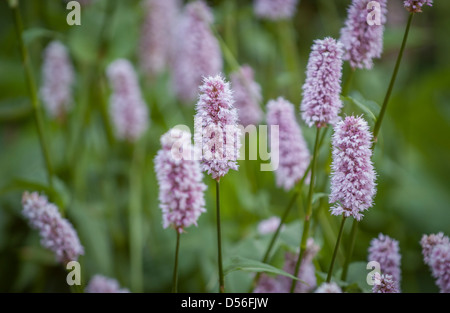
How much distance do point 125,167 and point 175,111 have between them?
6.6 inches

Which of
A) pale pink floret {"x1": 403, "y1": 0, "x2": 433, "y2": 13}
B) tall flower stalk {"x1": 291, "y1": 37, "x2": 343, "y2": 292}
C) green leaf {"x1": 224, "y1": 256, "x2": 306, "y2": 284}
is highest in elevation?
pale pink floret {"x1": 403, "y1": 0, "x2": 433, "y2": 13}

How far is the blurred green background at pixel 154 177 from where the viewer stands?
83cm

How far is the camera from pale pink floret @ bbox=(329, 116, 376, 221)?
43 centimetres

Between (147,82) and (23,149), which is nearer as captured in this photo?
(23,149)

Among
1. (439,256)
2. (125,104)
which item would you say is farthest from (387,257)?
(125,104)

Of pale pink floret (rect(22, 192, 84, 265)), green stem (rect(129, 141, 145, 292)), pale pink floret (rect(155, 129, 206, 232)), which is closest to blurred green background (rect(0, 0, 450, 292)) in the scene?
green stem (rect(129, 141, 145, 292))

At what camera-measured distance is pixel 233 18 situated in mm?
967

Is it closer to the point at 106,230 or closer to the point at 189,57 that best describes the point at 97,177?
the point at 106,230

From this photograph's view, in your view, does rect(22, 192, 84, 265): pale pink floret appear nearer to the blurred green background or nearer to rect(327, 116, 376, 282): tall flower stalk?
the blurred green background

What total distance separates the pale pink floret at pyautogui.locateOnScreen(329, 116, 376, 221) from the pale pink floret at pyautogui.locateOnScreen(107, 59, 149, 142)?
57 cm

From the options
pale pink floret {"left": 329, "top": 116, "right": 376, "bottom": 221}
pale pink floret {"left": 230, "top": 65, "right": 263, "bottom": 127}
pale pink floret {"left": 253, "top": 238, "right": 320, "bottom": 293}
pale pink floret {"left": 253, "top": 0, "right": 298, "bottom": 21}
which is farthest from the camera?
pale pink floret {"left": 253, "top": 0, "right": 298, "bottom": 21}

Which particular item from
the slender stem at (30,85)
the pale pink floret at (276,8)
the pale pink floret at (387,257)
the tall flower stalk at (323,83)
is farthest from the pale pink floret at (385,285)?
the pale pink floret at (276,8)

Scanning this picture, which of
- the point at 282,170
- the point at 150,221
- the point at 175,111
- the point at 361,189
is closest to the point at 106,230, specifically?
the point at 150,221

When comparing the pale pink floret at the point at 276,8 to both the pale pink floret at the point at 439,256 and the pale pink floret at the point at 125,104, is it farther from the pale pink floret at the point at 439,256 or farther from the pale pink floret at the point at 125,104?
the pale pink floret at the point at 439,256
